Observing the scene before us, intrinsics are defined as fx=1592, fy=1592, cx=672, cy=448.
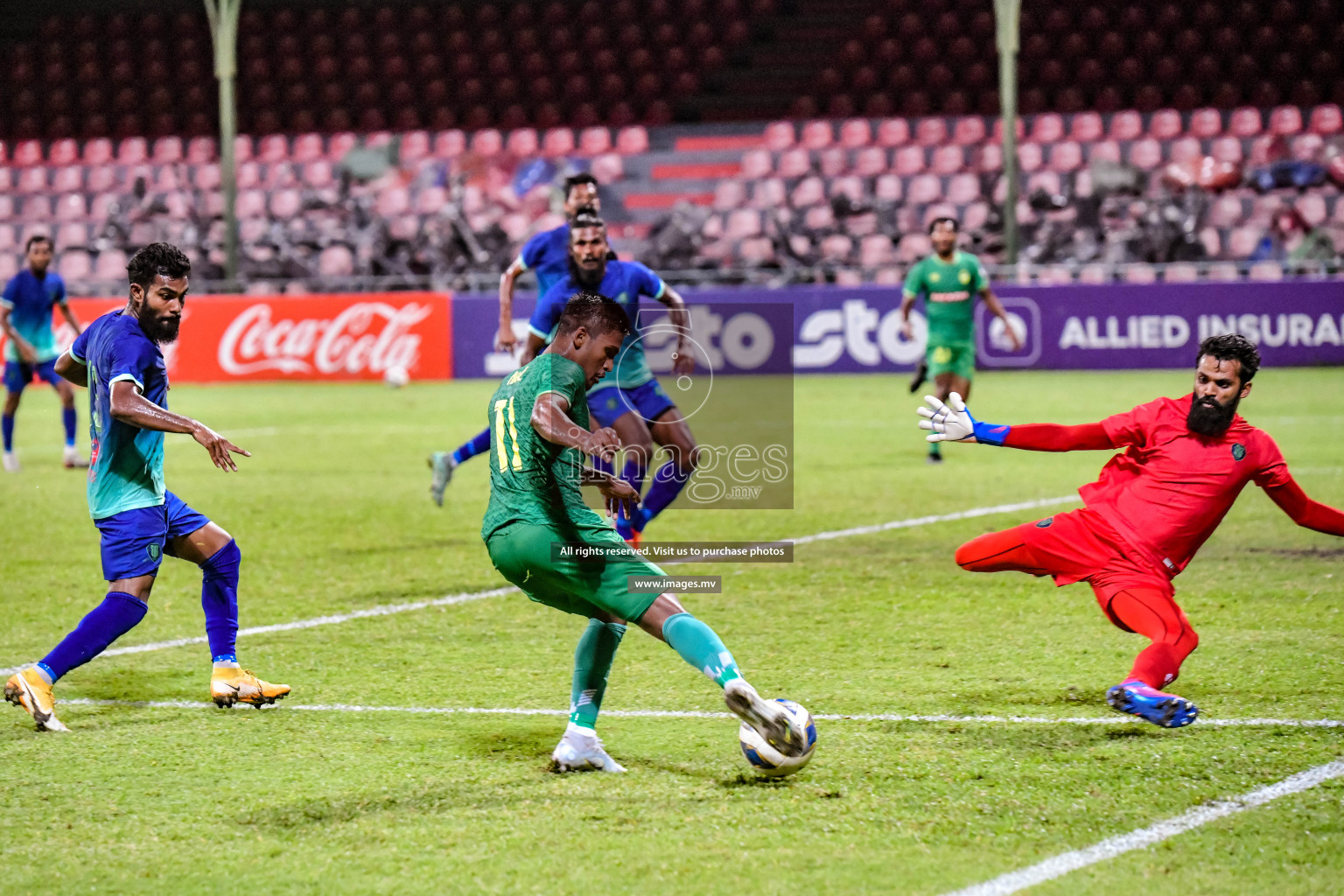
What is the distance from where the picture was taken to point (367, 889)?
397 centimetres

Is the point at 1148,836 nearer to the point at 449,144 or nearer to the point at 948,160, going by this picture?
the point at 948,160

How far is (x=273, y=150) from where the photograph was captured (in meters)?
30.4

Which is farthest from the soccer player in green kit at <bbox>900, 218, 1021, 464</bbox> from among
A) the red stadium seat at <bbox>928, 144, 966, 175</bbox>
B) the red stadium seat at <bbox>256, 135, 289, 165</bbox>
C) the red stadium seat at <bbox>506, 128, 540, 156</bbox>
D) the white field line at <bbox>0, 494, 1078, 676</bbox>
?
the red stadium seat at <bbox>256, 135, 289, 165</bbox>

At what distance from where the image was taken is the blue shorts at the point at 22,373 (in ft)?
47.8

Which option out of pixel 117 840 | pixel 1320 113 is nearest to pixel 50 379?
pixel 117 840

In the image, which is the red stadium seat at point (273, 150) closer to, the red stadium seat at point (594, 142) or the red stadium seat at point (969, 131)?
the red stadium seat at point (594, 142)

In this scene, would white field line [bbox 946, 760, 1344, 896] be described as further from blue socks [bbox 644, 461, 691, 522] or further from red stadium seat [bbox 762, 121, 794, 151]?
red stadium seat [bbox 762, 121, 794, 151]

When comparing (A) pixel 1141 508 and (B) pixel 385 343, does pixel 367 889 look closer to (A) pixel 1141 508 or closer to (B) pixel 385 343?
(A) pixel 1141 508

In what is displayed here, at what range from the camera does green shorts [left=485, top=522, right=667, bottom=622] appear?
4.84 m

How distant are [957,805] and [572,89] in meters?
26.8

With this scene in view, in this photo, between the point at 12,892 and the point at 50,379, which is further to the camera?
the point at 50,379

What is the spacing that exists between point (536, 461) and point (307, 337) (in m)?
19.2

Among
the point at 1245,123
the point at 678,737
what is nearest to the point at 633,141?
the point at 1245,123

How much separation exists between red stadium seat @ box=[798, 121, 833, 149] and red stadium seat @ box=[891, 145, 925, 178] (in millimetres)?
1364
